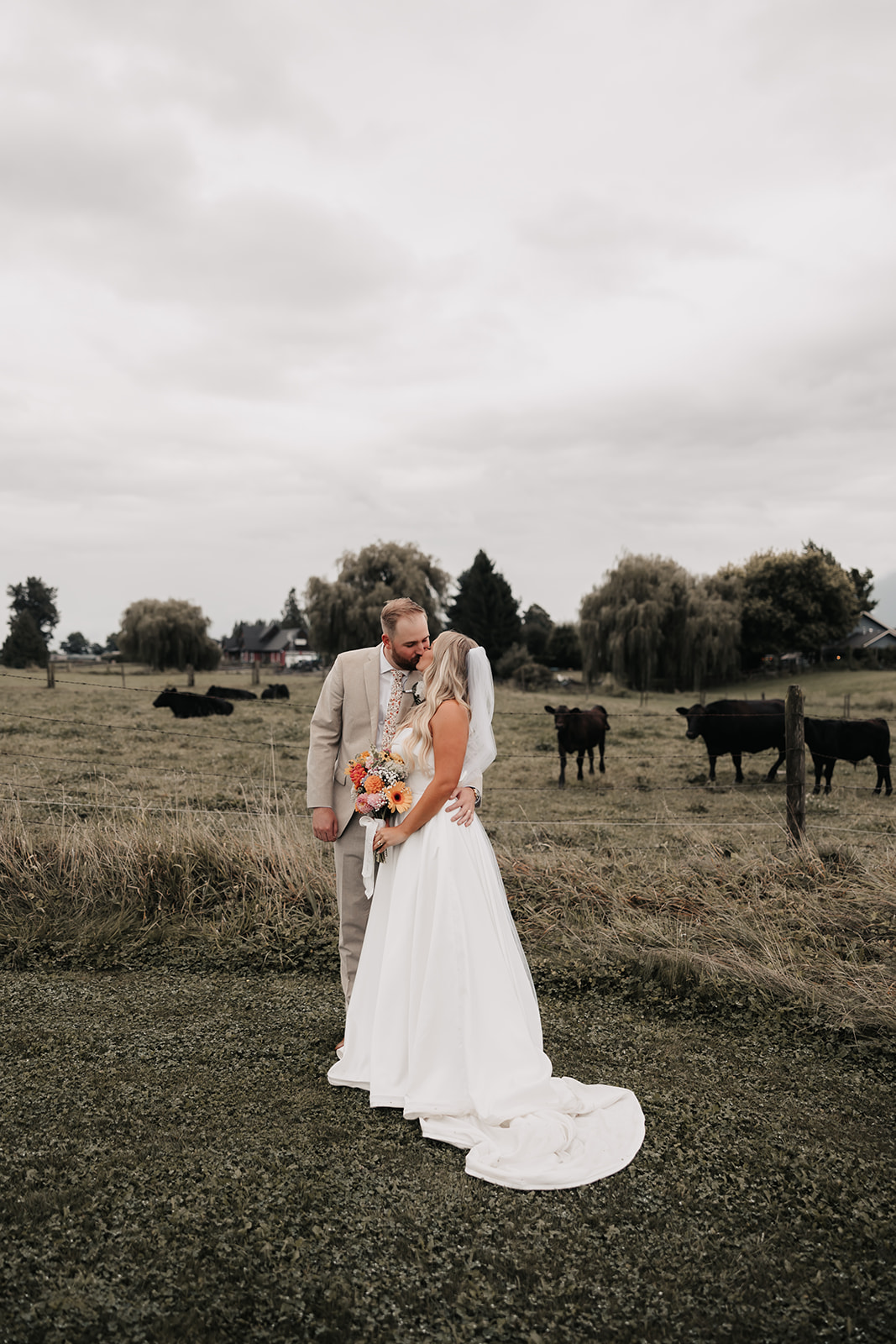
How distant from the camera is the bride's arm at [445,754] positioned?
3529mm

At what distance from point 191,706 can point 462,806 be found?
23.2m

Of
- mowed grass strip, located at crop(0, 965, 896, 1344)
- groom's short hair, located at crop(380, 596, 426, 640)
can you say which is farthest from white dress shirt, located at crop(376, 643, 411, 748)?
mowed grass strip, located at crop(0, 965, 896, 1344)

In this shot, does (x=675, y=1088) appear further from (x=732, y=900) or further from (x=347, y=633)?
(x=347, y=633)

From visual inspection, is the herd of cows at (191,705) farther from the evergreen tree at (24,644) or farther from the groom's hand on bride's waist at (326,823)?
the evergreen tree at (24,644)

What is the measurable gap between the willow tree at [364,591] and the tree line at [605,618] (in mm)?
63

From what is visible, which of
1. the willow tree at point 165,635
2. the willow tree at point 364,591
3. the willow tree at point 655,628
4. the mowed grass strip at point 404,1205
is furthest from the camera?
the willow tree at point 165,635

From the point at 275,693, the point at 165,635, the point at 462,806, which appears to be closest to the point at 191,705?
the point at 275,693

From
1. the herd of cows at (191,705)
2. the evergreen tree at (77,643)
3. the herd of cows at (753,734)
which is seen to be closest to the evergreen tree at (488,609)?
the herd of cows at (191,705)

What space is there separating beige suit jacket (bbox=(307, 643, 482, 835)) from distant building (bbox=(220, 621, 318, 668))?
9416 cm

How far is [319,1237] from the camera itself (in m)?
2.70

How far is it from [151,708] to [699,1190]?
84.7ft

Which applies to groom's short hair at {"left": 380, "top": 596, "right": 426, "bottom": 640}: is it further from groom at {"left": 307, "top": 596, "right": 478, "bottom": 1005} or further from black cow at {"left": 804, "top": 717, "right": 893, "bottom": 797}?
black cow at {"left": 804, "top": 717, "right": 893, "bottom": 797}

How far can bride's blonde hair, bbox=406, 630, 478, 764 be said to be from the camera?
11.7ft

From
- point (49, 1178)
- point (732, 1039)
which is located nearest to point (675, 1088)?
point (732, 1039)
